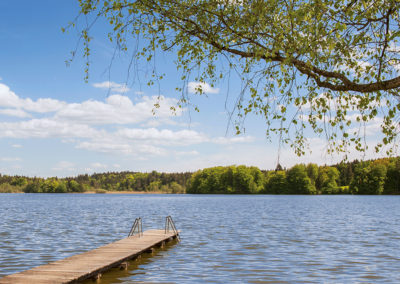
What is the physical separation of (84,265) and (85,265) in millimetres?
34

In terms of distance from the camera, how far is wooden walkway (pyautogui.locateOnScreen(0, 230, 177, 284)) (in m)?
13.1

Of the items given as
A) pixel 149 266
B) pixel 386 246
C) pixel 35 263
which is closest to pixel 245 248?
pixel 149 266

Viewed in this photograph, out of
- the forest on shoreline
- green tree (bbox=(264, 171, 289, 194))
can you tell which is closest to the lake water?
the forest on shoreline

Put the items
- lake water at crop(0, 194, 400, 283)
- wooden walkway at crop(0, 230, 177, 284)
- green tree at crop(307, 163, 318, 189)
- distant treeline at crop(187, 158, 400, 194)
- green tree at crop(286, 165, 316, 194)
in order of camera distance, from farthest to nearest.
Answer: green tree at crop(307, 163, 318, 189) → green tree at crop(286, 165, 316, 194) → distant treeline at crop(187, 158, 400, 194) → lake water at crop(0, 194, 400, 283) → wooden walkway at crop(0, 230, 177, 284)

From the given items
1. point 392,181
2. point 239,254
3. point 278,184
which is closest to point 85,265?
point 239,254

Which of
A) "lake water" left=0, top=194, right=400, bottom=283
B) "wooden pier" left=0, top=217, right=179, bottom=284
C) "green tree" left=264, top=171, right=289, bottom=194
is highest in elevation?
"green tree" left=264, top=171, right=289, bottom=194

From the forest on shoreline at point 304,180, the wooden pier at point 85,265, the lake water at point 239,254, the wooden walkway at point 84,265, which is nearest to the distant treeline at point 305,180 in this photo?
the forest on shoreline at point 304,180

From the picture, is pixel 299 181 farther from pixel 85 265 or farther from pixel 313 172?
pixel 85 265

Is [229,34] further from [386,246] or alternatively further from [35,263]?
[386,246]

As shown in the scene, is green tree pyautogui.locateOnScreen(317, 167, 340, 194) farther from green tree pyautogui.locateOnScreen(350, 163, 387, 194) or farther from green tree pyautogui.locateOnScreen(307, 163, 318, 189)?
green tree pyautogui.locateOnScreen(350, 163, 387, 194)

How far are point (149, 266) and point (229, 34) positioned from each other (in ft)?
41.3

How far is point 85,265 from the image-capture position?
50.9ft

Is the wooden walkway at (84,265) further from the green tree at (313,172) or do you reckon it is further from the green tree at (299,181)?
the green tree at (313,172)

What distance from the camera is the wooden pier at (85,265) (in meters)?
13.1
